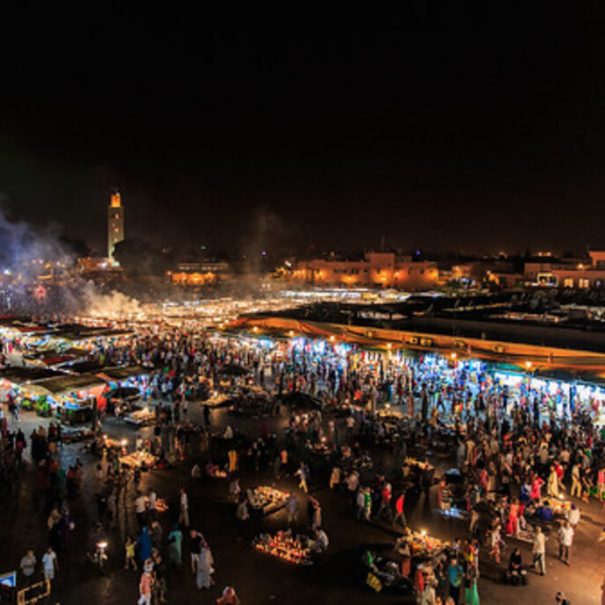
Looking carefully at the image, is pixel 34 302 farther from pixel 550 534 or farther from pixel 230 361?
pixel 550 534

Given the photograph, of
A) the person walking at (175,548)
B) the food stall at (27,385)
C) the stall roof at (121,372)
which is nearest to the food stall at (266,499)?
the person walking at (175,548)

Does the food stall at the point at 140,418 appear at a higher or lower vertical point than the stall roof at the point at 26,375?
lower

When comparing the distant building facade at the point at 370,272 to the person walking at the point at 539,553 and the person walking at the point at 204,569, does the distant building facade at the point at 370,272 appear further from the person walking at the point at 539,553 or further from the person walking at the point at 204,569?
the person walking at the point at 204,569

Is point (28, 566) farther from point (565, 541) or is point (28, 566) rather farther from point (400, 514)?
point (565, 541)

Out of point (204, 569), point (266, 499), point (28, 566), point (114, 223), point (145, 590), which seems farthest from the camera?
point (114, 223)

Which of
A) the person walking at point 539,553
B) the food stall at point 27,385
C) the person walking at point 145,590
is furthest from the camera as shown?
the food stall at point 27,385

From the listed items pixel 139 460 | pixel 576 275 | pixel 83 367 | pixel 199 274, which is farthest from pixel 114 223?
pixel 139 460

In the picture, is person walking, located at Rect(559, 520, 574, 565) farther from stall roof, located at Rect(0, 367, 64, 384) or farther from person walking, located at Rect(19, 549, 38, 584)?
stall roof, located at Rect(0, 367, 64, 384)
